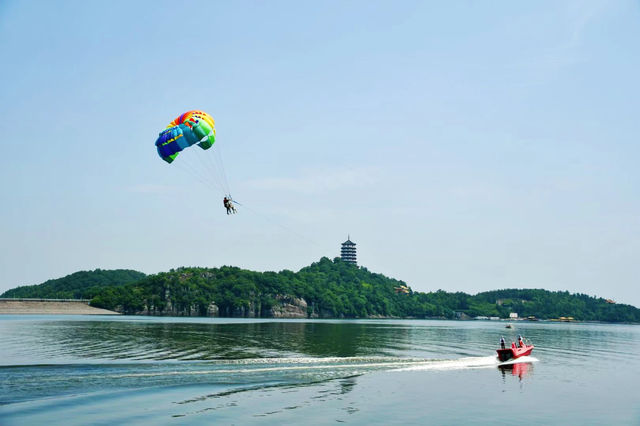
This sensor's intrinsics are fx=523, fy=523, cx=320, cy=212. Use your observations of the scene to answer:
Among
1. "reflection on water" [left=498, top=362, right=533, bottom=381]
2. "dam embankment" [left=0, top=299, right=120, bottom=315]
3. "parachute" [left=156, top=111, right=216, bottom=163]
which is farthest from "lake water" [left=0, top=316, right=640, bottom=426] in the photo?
"dam embankment" [left=0, top=299, right=120, bottom=315]

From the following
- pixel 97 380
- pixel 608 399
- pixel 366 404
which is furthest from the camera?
pixel 608 399

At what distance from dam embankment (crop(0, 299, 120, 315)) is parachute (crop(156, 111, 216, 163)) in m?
126

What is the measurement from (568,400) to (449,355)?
71.4 feet

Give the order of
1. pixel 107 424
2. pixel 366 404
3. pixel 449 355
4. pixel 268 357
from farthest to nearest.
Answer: pixel 449 355 < pixel 268 357 < pixel 366 404 < pixel 107 424

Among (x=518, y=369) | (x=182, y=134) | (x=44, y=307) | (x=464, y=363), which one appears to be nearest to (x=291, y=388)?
(x=464, y=363)

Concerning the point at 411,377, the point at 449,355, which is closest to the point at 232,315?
the point at 449,355

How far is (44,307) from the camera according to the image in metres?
156

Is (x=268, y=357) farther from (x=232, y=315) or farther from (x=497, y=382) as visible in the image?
(x=232, y=315)

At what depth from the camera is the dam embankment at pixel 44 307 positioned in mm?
148750

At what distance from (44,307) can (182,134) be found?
136 metres

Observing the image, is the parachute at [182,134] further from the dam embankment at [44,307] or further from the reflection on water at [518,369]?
the dam embankment at [44,307]

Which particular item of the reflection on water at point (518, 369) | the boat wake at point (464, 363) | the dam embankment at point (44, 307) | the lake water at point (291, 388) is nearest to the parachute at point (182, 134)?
the lake water at point (291, 388)

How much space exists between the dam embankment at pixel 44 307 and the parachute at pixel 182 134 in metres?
126

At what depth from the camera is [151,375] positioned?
31.4m
